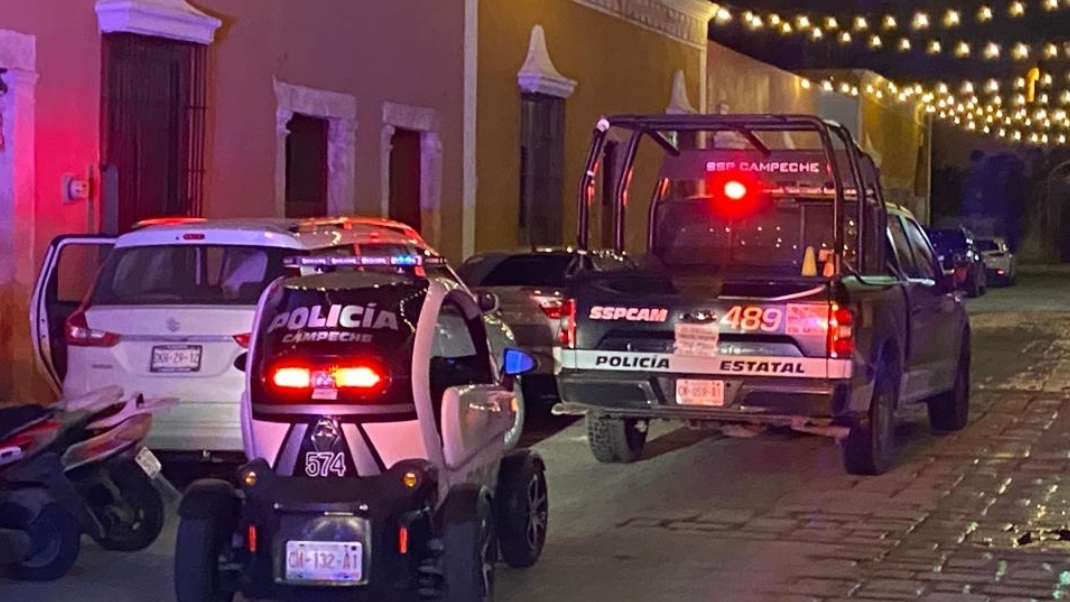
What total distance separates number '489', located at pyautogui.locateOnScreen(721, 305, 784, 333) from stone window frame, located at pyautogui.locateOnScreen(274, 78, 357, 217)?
709cm

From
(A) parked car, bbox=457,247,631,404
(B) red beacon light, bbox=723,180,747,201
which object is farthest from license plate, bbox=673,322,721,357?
(B) red beacon light, bbox=723,180,747,201

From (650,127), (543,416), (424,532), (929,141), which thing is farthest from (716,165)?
(929,141)

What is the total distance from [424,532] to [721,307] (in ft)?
14.2

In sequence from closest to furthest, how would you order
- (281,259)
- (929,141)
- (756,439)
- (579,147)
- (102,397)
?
(102,397), (281,259), (756,439), (579,147), (929,141)

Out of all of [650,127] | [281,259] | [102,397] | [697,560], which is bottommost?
[697,560]

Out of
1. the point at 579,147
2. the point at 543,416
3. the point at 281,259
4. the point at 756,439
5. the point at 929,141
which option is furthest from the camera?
the point at 929,141

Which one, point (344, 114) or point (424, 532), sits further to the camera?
point (344, 114)

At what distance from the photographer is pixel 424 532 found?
7.46 meters

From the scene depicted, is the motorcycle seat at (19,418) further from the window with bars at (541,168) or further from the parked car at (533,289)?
the window with bars at (541,168)

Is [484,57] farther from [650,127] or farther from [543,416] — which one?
[650,127]

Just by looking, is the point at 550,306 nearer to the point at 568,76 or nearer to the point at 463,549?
the point at 463,549

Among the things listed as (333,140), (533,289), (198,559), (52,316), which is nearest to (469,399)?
(198,559)

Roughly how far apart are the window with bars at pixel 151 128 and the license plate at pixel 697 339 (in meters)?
5.69

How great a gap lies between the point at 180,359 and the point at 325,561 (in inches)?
137
